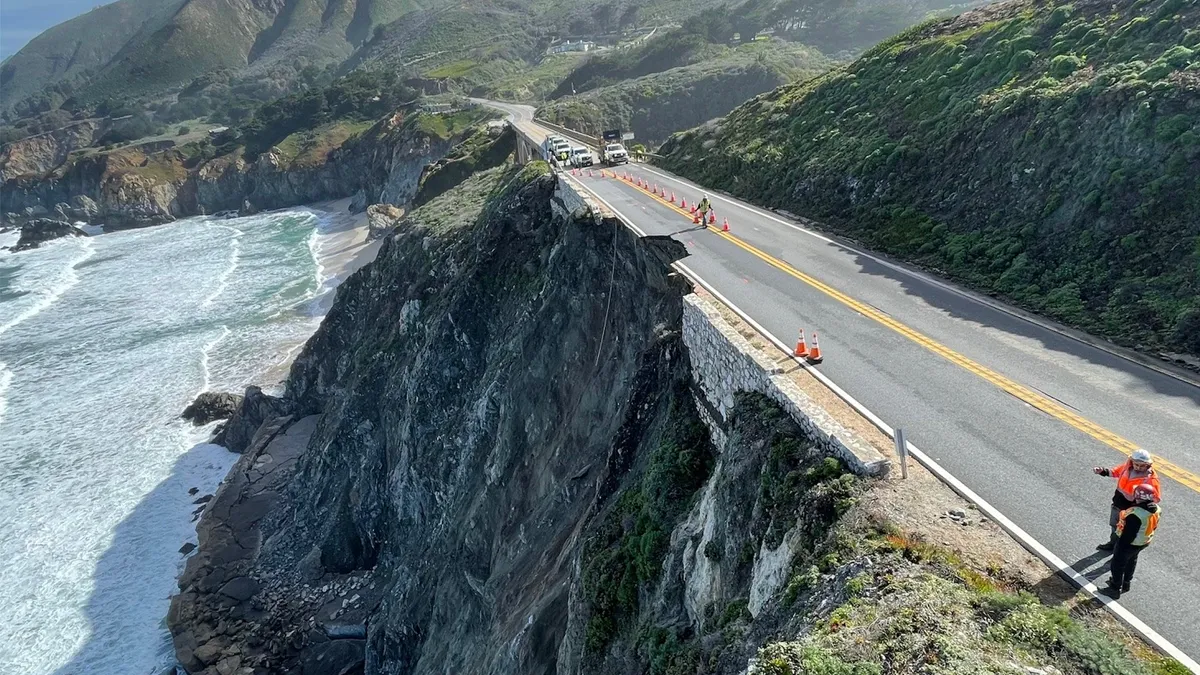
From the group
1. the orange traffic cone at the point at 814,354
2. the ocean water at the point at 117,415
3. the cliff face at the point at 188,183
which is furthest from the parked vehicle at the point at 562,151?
the cliff face at the point at 188,183

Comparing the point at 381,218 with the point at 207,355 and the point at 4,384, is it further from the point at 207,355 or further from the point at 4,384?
the point at 4,384

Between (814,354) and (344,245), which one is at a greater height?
(814,354)

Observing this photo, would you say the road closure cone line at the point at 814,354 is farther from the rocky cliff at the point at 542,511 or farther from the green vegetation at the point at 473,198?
the green vegetation at the point at 473,198

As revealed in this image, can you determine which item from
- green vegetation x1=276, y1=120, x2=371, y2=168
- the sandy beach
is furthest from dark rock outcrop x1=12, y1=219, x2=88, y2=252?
the sandy beach

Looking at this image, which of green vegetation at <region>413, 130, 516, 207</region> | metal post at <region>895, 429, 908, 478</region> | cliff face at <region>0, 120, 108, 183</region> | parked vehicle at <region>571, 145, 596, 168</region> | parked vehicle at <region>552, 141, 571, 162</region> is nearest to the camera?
metal post at <region>895, 429, 908, 478</region>

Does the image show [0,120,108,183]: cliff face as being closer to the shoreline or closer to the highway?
the shoreline

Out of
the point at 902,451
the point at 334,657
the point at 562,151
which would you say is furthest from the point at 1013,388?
the point at 562,151
